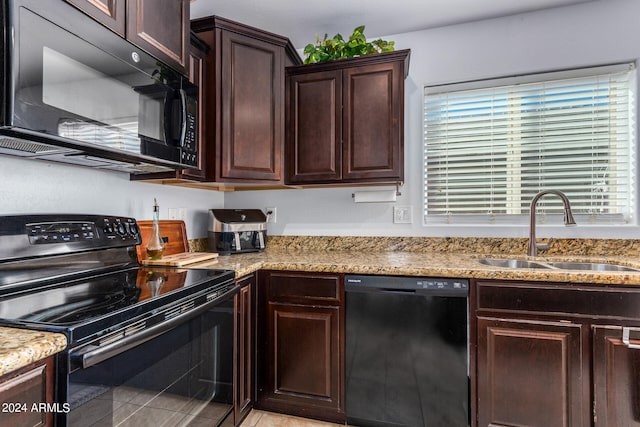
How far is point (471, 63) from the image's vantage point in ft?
7.27

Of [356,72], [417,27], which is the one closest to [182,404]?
[356,72]

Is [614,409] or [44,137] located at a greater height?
[44,137]

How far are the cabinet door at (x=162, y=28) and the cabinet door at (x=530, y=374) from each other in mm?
1840

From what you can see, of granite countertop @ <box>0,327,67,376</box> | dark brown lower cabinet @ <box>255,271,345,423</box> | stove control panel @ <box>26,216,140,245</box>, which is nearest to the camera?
granite countertop @ <box>0,327,67,376</box>

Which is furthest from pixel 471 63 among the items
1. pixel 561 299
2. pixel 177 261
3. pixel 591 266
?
pixel 177 261

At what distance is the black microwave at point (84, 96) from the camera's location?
0.88 meters

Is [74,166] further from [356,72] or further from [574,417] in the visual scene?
[574,417]

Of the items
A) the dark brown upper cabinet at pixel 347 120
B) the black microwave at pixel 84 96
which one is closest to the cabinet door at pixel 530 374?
the dark brown upper cabinet at pixel 347 120

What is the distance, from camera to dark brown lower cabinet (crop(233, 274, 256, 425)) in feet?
5.23

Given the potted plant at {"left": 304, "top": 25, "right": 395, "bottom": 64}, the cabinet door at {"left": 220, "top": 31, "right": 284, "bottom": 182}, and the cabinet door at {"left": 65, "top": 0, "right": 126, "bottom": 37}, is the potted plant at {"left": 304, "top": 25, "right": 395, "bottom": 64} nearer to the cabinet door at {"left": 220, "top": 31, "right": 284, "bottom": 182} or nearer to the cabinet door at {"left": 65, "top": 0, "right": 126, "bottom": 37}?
the cabinet door at {"left": 220, "top": 31, "right": 284, "bottom": 182}

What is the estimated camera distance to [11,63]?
854 mm

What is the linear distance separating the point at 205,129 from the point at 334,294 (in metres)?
1.16

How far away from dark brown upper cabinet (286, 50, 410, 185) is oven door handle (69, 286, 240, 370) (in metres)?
1.16

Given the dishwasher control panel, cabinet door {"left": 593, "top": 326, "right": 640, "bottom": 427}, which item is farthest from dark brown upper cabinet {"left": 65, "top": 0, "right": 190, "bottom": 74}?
cabinet door {"left": 593, "top": 326, "right": 640, "bottom": 427}
